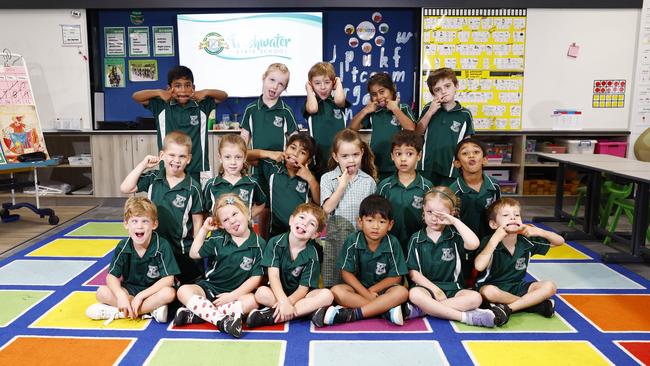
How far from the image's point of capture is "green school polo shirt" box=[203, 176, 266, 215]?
9.44 ft

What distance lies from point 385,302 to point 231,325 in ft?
2.45

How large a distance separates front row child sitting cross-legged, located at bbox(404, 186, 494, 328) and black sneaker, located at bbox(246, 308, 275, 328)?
2.19ft

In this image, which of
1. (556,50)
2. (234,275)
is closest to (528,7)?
(556,50)

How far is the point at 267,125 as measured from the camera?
10.5ft

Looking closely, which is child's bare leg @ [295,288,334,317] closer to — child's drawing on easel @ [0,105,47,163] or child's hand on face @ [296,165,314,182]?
child's hand on face @ [296,165,314,182]

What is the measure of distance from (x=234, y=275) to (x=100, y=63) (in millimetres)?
4139

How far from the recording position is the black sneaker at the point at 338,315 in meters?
2.46

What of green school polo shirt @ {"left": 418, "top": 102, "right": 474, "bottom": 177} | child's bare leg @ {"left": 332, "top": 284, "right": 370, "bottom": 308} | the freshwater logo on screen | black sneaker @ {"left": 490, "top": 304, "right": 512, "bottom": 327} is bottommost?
black sneaker @ {"left": 490, "top": 304, "right": 512, "bottom": 327}

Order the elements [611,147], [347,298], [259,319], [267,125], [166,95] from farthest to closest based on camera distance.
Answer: [611,147] → [166,95] → [267,125] → [347,298] → [259,319]

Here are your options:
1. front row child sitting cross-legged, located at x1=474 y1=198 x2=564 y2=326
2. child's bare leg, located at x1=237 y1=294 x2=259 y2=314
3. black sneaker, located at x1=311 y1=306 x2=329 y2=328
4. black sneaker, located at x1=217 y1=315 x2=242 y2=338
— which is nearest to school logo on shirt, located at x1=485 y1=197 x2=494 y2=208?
front row child sitting cross-legged, located at x1=474 y1=198 x2=564 y2=326

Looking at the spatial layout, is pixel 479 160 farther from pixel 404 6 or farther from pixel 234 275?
pixel 404 6

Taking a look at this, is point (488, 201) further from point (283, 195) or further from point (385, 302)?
point (283, 195)

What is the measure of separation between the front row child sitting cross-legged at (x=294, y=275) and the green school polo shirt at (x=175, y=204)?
56 cm

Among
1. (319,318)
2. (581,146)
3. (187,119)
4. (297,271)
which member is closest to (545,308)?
(319,318)
